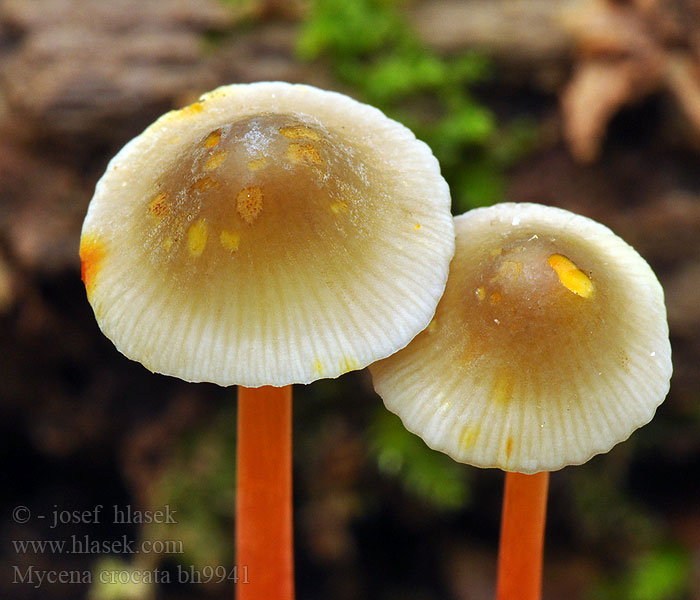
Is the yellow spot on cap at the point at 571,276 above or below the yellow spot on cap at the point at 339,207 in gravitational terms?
below

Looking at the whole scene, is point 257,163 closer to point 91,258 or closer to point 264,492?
point 91,258

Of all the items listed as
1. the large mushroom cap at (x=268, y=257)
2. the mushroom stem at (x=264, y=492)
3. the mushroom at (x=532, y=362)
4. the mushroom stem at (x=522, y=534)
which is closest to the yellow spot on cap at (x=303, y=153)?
the large mushroom cap at (x=268, y=257)

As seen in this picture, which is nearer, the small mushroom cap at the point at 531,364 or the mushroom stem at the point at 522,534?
the small mushroom cap at the point at 531,364

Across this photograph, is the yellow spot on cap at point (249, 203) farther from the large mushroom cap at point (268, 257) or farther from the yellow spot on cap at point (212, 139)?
the yellow spot on cap at point (212, 139)

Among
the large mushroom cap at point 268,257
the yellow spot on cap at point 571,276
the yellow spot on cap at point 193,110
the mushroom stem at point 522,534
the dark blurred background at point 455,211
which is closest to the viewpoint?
the large mushroom cap at point 268,257

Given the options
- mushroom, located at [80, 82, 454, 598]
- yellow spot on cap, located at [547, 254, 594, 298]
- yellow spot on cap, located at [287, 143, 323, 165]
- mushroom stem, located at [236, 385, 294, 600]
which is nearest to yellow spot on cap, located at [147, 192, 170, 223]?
mushroom, located at [80, 82, 454, 598]
